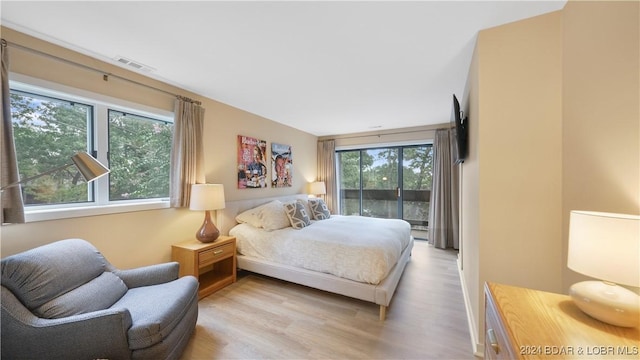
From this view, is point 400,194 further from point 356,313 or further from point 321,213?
point 356,313

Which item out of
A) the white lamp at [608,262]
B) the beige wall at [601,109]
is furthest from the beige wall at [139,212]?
the beige wall at [601,109]

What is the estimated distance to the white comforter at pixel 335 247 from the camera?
7.29ft

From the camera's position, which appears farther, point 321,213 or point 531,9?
point 321,213

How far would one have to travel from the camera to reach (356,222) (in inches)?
138

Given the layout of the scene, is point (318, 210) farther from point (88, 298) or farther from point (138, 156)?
point (88, 298)

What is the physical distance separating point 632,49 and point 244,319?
3039 millimetres

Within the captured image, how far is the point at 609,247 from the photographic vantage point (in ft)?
2.58

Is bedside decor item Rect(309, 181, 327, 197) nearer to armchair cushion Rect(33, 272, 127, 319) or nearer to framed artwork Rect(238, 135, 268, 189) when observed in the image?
framed artwork Rect(238, 135, 268, 189)

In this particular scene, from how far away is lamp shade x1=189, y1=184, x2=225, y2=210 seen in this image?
246 centimetres

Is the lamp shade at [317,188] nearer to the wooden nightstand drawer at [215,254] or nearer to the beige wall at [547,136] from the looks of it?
the wooden nightstand drawer at [215,254]

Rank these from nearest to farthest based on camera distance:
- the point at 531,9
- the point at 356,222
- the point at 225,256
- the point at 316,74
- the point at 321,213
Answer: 1. the point at 531,9
2. the point at 316,74
3. the point at 225,256
4. the point at 356,222
5. the point at 321,213

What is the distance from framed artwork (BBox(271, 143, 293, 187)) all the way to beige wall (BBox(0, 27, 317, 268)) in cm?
40

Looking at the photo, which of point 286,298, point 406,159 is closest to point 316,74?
point 286,298

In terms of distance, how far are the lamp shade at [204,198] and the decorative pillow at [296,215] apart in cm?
99
